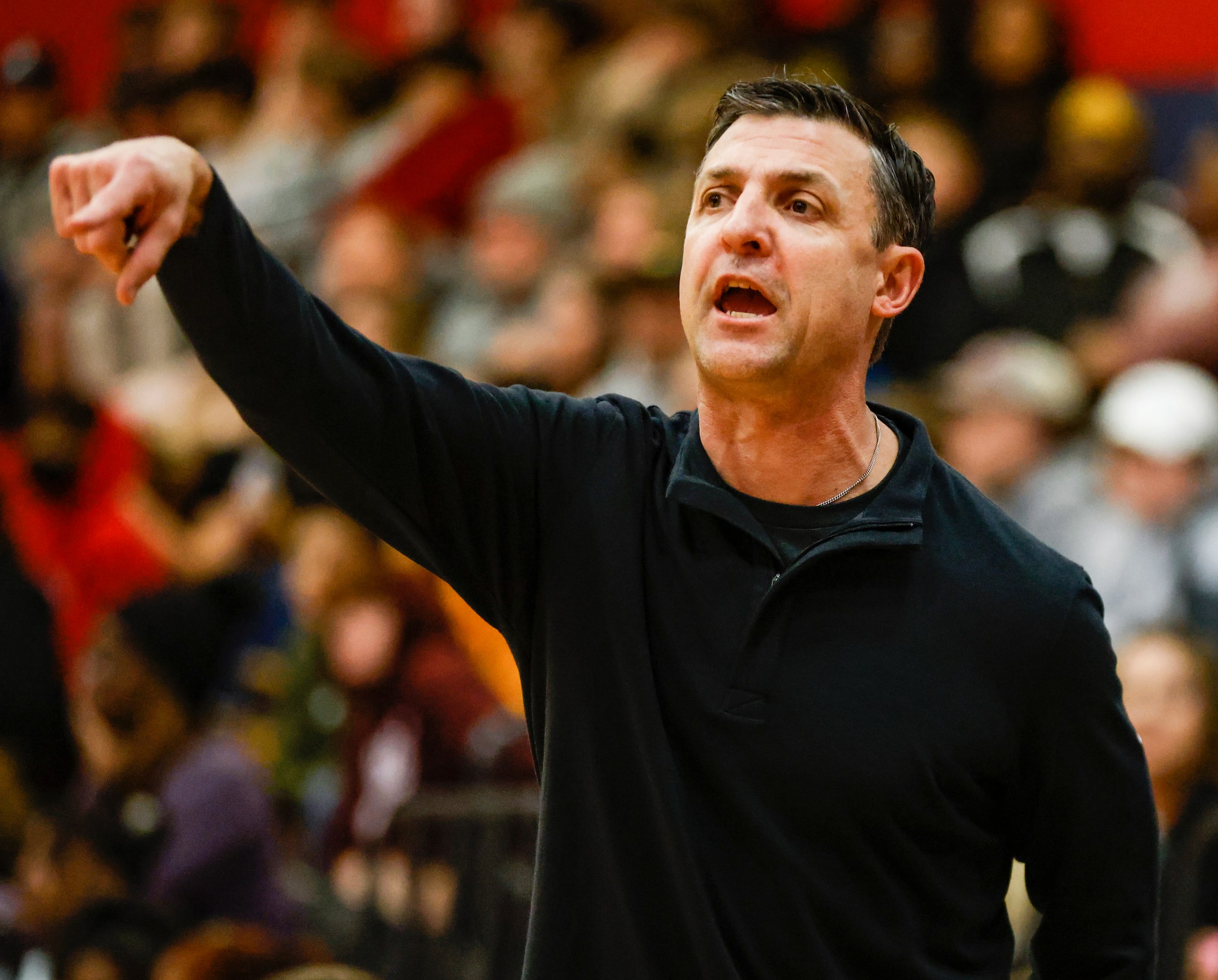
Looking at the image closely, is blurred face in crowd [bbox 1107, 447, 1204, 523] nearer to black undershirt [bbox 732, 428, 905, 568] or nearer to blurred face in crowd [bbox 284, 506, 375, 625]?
blurred face in crowd [bbox 284, 506, 375, 625]

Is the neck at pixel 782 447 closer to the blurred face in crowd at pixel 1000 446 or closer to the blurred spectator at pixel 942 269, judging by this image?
the blurred face in crowd at pixel 1000 446

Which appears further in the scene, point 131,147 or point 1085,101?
point 1085,101

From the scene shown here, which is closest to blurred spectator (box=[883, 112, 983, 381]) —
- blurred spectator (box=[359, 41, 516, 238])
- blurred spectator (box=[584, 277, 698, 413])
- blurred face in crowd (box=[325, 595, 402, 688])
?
blurred spectator (box=[584, 277, 698, 413])

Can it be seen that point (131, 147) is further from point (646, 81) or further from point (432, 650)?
point (646, 81)

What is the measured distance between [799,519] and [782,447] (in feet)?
0.32

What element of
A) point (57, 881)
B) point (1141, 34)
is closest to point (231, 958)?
point (57, 881)

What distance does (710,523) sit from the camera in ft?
6.40

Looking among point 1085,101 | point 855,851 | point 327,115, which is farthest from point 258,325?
point 327,115

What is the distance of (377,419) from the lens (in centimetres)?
183

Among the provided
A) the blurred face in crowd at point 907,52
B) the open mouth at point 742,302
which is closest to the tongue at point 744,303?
the open mouth at point 742,302

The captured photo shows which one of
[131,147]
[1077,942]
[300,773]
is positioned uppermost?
[131,147]

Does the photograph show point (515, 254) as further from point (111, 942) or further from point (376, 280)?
point (111, 942)

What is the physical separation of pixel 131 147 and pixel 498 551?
24.1 inches

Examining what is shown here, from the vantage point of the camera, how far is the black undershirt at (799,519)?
1925 millimetres
